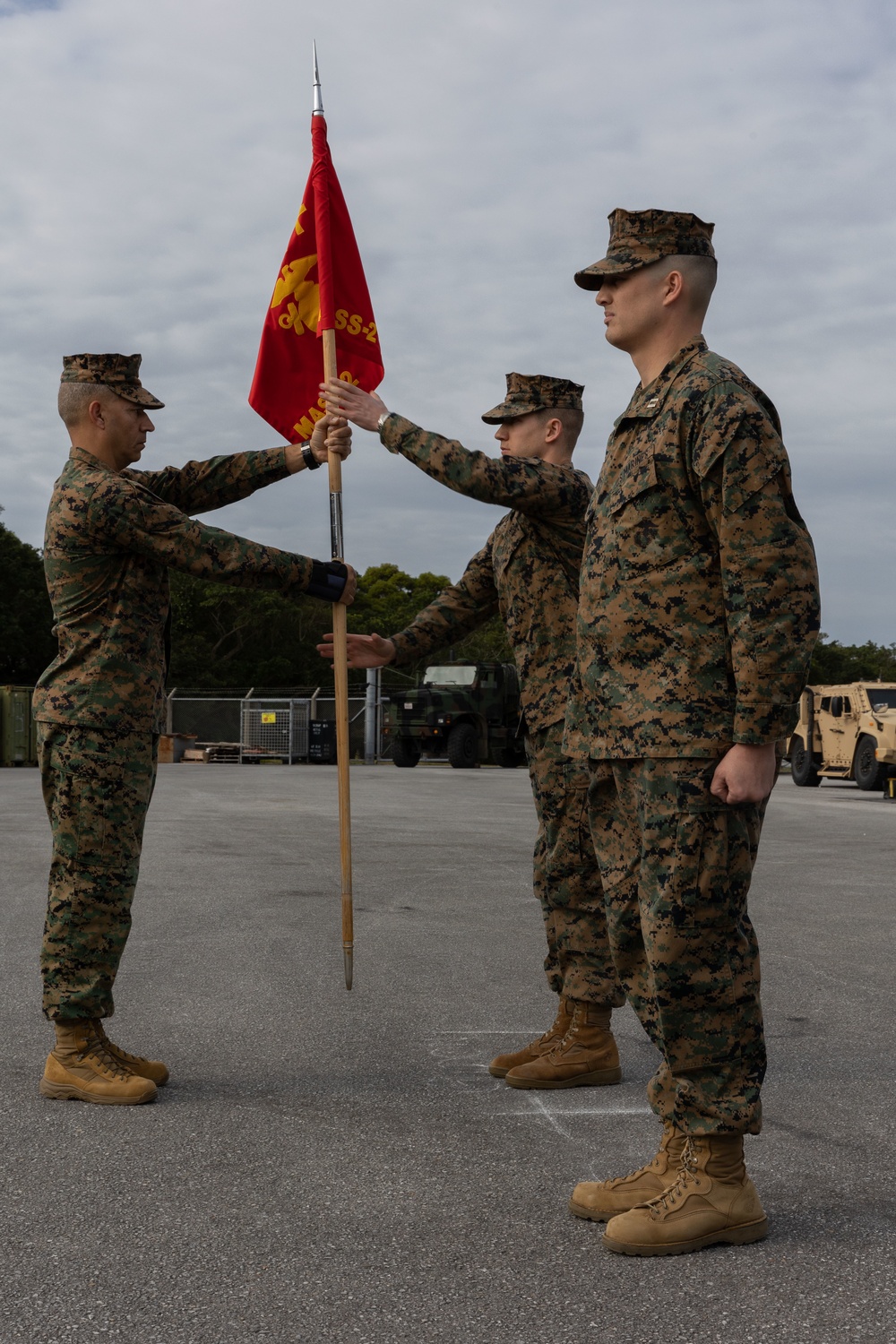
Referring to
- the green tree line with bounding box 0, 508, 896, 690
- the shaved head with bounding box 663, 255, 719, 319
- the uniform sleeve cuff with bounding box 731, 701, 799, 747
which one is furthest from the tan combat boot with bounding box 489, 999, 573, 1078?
the green tree line with bounding box 0, 508, 896, 690

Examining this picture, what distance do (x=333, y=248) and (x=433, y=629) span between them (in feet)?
5.48

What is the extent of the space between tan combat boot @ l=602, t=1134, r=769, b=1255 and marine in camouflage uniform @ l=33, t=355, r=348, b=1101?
66.4 inches

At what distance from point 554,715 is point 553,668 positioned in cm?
16

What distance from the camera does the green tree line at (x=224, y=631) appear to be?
5028 cm

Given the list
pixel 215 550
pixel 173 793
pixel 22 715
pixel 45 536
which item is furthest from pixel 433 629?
pixel 22 715

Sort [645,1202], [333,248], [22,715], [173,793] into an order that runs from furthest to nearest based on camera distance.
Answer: [22,715] < [173,793] < [333,248] < [645,1202]

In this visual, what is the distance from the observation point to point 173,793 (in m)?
19.6

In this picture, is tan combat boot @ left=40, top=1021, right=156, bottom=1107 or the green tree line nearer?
tan combat boot @ left=40, top=1021, right=156, bottom=1107

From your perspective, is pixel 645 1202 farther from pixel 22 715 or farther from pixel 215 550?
pixel 22 715

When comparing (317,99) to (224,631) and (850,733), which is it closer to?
(850,733)

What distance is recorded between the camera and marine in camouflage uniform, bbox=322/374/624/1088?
4.14m

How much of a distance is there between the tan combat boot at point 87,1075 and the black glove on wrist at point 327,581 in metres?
1.50

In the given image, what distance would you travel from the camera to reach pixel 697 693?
9.78 ft

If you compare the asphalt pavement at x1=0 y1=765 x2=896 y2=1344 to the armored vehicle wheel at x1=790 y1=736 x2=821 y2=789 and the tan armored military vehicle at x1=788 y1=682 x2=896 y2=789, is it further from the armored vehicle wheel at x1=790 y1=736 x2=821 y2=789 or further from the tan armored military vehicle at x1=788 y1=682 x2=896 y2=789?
the armored vehicle wheel at x1=790 y1=736 x2=821 y2=789
